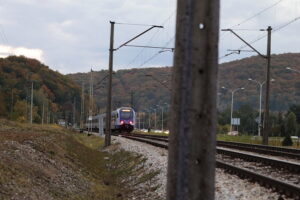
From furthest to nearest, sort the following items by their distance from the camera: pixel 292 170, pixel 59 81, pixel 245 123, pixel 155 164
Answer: pixel 59 81, pixel 245 123, pixel 155 164, pixel 292 170

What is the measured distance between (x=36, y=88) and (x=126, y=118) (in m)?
75.4

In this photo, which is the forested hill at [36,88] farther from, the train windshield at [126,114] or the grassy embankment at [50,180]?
the grassy embankment at [50,180]

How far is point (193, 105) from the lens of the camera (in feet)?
9.87

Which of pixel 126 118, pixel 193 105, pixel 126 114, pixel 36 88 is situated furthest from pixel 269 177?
pixel 36 88

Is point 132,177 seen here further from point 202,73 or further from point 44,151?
point 202,73

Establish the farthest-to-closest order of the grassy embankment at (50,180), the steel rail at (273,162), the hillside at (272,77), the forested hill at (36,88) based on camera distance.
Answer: the hillside at (272,77) → the forested hill at (36,88) → the steel rail at (273,162) → the grassy embankment at (50,180)

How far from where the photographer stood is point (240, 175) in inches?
569

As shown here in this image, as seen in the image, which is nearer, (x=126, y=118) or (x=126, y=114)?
(x=126, y=114)

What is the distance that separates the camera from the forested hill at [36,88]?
368ft

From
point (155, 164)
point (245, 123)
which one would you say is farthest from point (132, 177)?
point (245, 123)

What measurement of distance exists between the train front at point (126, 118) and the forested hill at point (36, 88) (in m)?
47.3

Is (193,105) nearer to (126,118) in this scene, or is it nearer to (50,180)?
(50,180)

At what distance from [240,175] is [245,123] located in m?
124

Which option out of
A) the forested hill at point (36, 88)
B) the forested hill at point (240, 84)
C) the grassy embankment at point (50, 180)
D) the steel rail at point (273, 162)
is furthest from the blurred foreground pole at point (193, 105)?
the forested hill at point (240, 84)
